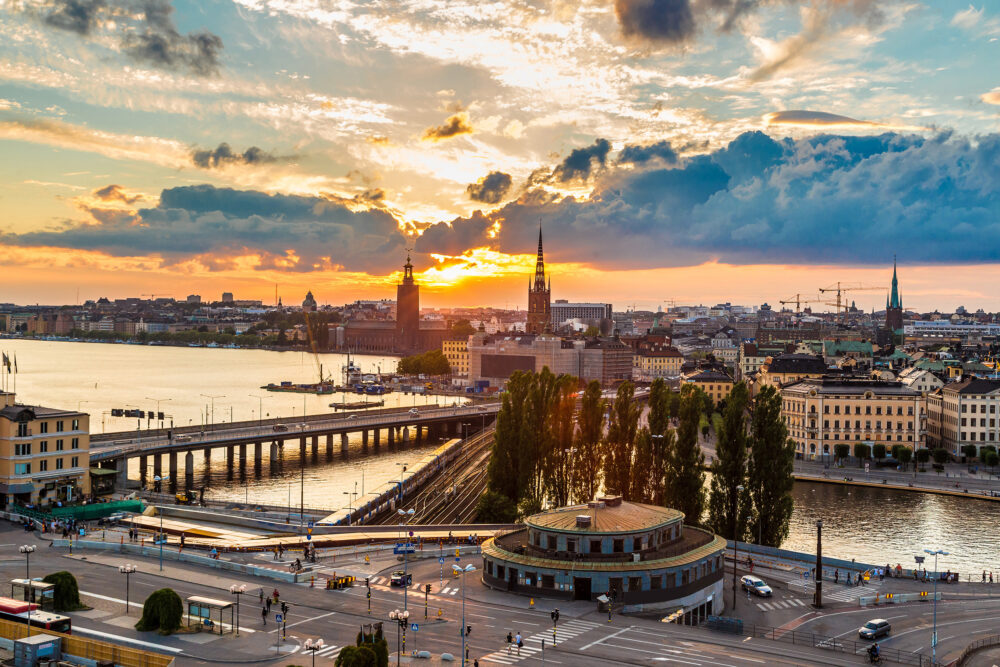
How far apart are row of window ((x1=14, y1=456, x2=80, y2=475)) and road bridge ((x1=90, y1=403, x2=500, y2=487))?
18070 mm

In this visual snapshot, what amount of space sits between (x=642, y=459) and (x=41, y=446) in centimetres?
3510

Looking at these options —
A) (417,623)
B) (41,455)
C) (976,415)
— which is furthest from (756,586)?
(976,415)

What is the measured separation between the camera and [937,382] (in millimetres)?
106250

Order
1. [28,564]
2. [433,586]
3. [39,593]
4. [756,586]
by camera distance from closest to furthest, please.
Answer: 1. [39,593]
2. [28,564]
3. [433,586]
4. [756,586]

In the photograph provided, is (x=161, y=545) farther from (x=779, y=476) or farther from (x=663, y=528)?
(x=779, y=476)

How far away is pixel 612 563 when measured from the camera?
35.3m

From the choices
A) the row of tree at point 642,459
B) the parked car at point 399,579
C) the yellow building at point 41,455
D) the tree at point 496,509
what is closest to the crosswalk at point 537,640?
the parked car at point 399,579

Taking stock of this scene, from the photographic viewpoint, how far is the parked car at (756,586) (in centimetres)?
3934

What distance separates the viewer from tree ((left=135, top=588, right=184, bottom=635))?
28766 millimetres

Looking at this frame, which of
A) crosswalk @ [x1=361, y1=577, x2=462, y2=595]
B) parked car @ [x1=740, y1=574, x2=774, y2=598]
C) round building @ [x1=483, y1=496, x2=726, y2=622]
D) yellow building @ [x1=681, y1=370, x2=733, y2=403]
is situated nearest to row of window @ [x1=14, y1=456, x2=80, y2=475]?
crosswalk @ [x1=361, y1=577, x2=462, y2=595]

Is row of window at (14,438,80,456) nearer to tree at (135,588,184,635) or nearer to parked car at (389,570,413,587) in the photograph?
tree at (135,588,184,635)

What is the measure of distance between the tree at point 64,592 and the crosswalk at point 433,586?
418 inches

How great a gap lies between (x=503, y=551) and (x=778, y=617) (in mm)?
11524

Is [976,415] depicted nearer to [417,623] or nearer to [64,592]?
[417,623]
